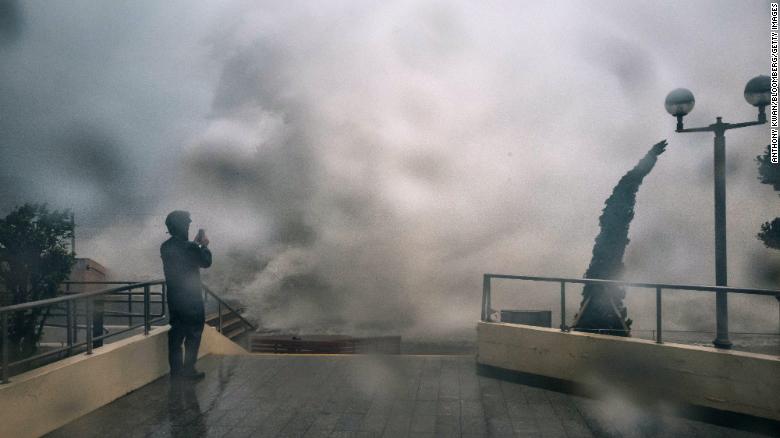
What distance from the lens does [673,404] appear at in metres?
6.68

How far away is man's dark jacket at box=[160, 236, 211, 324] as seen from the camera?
8.04 meters

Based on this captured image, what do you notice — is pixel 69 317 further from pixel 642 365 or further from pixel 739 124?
pixel 739 124

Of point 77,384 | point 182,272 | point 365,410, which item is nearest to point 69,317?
point 77,384

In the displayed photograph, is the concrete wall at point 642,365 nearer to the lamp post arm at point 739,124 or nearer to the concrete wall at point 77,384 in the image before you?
the lamp post arm at point 739,124

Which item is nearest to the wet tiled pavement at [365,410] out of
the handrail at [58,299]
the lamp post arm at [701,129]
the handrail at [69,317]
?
the handrail at [69,317]

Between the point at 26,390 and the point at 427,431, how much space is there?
3754 millimetres

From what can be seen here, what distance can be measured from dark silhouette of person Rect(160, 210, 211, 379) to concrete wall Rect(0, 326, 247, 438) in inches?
15.9

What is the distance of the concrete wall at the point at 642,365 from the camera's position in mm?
6145

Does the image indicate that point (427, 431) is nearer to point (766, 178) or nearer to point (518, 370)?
point (518, 370)

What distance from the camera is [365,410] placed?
668 centimetres

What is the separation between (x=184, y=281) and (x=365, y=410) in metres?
3.05

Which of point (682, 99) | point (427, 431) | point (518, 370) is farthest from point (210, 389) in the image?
point (682, 99)

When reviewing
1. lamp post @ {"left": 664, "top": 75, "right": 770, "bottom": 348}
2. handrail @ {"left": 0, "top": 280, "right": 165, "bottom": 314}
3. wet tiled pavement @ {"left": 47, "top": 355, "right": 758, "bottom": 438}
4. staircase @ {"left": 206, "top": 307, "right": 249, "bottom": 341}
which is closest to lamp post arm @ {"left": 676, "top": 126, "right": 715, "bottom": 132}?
lamp post @ {"left": 664, "top": 75, "right": 770, "bottom": 348}

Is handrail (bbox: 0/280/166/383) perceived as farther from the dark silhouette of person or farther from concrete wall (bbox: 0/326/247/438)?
the dark silhouette of person
